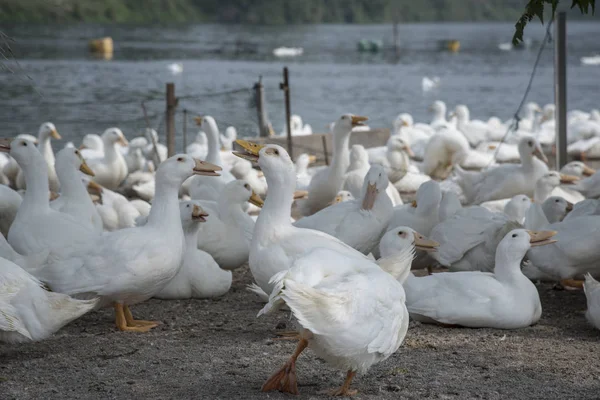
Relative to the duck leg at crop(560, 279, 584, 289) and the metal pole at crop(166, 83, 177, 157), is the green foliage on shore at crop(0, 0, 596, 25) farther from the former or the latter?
the duck leg at crop(560, 279, 584, 289)

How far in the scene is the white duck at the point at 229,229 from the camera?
7.95 metres

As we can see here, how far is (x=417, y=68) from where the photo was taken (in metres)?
47.5

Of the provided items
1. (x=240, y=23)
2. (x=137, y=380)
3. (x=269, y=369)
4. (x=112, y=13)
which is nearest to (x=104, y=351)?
(x=137, y=380)

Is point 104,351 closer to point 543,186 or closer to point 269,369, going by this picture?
point 269,369

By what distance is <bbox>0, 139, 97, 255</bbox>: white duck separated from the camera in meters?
6.56

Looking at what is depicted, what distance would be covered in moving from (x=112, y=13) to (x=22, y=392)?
307ft

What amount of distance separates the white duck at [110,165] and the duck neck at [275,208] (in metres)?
7.73

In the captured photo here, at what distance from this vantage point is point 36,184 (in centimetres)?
708

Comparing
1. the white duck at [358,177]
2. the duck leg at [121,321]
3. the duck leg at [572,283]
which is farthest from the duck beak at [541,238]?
the duck leg at [121,321]

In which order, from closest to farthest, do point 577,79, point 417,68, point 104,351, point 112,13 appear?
point 104,351 < point 577,79 < point 417,68 < point 112,13

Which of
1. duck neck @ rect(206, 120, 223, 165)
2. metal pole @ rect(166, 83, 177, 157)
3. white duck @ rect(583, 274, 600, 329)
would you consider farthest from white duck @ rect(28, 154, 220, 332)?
metal pole @ rect(166, 83, 177, 157)

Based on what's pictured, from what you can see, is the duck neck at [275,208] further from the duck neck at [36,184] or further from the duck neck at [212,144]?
the duck neck at [212,144]

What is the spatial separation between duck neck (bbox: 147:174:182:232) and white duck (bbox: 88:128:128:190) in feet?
22.9

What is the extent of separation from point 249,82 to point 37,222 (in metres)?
30.3
